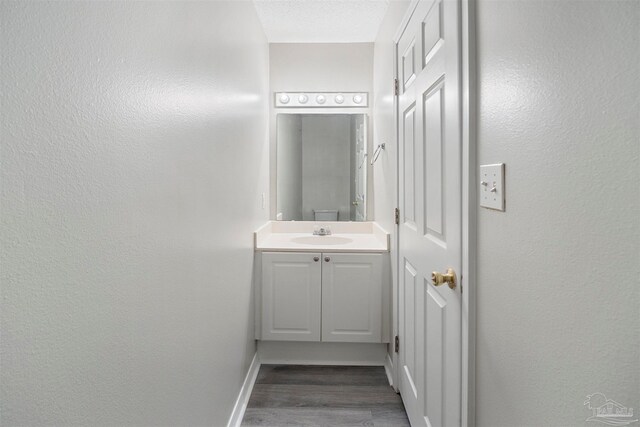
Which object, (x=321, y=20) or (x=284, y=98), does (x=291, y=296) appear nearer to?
(x=284, y=98)

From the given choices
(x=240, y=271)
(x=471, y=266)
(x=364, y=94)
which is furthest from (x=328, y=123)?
(x=471, y=266)

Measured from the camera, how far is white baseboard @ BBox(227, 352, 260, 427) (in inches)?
68.1

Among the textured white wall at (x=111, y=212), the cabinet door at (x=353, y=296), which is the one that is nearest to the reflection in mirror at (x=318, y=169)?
the cabinet door at (x=353, y=296)

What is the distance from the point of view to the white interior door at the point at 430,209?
3.70ft

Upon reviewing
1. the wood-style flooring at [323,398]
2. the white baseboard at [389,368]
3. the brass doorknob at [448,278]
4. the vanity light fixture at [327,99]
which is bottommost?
the wood-style flooring at [323,398]

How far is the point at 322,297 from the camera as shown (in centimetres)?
234

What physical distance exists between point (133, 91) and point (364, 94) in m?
2.34

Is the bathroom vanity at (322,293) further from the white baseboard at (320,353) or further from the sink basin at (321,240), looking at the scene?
the sink basin at (321,240)

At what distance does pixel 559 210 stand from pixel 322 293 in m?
1.80

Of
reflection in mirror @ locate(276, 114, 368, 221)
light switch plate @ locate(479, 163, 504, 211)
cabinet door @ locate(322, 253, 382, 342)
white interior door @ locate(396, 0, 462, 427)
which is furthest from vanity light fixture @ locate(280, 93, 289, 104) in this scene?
light switch plate @ locate(479, 163, 504, 211)

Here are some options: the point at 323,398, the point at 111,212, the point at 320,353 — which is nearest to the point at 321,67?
the point at 320,353

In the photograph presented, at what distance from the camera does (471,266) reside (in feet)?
3.34

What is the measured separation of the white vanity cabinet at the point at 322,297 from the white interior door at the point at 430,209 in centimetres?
37

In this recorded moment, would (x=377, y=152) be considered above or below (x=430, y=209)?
above
